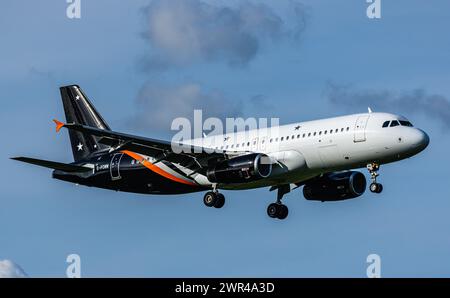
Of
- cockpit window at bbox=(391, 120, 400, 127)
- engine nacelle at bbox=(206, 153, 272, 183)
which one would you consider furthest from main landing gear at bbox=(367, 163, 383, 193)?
engine nacelle at bbox=(206, 153, 272, 183)

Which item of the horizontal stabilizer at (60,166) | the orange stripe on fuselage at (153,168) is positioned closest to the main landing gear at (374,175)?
the orange stripe on fuselage at (153,168)

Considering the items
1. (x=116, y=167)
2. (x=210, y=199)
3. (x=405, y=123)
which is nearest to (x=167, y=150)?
(x=210, y=199)

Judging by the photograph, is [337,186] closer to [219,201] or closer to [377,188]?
[377,188]

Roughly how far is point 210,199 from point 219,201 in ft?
2.05

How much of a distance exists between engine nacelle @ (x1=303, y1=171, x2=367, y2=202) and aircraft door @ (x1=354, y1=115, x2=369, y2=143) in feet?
26.9

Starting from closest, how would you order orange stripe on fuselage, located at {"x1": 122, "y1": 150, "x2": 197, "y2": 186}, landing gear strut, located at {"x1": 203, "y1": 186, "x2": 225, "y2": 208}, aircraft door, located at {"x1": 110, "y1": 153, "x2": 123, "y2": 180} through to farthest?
landing gear strut, located at {"x1": 203, "y1": 186, "x2": 225, "y2": 208}
orange stripe on fuselage, located at {"x1": 122, "y1": 150, "x2": 197, "y2": 186}
aircraft door, located at {"x1": 110, "y1": 153, "x2": 123, "y2": 180}

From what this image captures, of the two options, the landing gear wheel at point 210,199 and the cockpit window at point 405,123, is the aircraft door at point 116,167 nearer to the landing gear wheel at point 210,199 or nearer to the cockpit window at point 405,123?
the landing gear wheel at point 210,199

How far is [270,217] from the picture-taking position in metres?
75.6

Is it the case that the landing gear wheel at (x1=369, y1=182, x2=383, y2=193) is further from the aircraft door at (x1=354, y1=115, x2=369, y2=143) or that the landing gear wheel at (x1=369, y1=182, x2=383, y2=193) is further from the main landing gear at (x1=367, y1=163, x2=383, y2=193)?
the aircraft door at (x1=354, y1=115, x2=369, y2=143)

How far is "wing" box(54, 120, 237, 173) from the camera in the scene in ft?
220

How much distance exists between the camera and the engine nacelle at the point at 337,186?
244 feet
